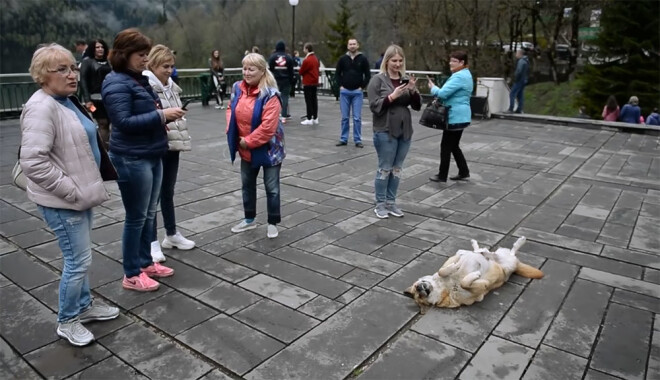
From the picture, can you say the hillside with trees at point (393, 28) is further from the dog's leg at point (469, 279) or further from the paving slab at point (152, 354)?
the dog's leg at point (469, 279)

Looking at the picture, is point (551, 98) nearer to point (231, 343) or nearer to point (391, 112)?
point (391, 112)

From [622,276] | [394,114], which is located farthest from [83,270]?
[622,276]

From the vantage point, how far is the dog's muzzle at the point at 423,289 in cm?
339

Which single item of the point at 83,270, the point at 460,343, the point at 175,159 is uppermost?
the point at 175,159

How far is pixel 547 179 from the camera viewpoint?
6859mm

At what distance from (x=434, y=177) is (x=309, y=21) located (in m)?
45.5

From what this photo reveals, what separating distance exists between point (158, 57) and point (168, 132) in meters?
0.54

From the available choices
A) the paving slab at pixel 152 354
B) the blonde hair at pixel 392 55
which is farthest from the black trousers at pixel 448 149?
the paving slab at pixel 152 354

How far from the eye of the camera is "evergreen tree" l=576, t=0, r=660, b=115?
58.5 feet

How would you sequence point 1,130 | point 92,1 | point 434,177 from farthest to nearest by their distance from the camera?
point 92,1
point 1,130
point 434,177

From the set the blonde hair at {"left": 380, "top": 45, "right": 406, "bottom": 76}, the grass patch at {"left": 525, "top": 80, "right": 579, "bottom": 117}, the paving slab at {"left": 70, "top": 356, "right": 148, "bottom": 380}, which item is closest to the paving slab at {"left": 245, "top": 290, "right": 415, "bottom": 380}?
the paving slab at {"left": 70, "top": 356, "right": 148, "bottom": 380}

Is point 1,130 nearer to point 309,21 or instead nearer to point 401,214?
point 401,214

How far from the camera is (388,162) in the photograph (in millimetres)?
5098

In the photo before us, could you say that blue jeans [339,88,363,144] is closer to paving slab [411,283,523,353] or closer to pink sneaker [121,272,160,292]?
paving slab [411,283,523,353]
